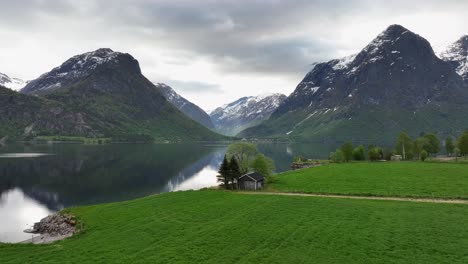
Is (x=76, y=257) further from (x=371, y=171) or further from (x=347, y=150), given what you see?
(x=347, y=150)

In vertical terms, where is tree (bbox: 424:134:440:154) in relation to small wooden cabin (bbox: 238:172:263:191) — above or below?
above

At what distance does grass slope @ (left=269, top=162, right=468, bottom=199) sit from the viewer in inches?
3009

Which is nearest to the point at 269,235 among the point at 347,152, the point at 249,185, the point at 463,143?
the point at 249,185

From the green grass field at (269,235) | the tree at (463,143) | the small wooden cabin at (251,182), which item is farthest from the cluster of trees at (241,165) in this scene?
the tree at (463,143)

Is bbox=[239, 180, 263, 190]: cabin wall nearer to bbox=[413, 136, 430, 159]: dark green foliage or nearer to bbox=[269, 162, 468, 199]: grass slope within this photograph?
bbox=[269, 162, 468, 199]: grass slope

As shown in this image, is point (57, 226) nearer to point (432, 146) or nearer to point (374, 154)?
point (374, 154)

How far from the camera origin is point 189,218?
189ft

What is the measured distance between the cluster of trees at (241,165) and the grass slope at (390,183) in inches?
230

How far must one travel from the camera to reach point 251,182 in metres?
91.6

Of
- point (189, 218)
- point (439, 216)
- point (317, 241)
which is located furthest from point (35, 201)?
point (439, 216)

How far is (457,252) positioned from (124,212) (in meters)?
52.0

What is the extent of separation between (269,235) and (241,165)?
65450 millimetres

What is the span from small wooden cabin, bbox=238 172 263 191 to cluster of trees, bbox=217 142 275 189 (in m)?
1.97

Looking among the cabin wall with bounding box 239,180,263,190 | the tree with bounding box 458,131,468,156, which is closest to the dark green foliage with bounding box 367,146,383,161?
the tree with bounding box 458,131,468,156
